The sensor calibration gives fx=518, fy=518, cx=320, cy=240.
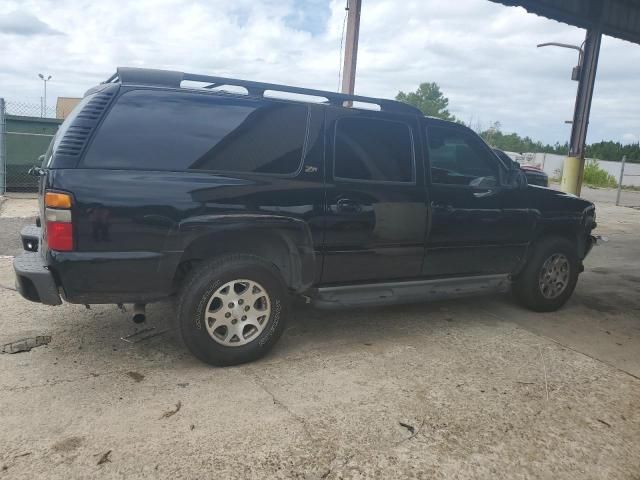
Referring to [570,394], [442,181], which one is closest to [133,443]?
[570,394]

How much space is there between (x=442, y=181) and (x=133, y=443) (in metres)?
3.00

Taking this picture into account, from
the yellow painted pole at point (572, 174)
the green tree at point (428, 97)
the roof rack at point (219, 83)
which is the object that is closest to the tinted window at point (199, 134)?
the roof rack at point (219, 83)

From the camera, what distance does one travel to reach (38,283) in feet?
10.2

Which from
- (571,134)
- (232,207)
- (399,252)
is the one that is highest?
(571,134)

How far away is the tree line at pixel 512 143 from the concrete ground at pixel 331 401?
75.6ft

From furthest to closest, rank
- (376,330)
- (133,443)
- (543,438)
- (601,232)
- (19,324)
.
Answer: (601,232) → (376,330) → (19,324) → (543,438) → (133,443)

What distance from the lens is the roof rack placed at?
3.34m

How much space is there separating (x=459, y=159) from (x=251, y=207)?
203 centimetres

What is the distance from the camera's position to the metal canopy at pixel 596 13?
449 inches

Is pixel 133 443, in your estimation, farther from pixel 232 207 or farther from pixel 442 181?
pixel 442 181

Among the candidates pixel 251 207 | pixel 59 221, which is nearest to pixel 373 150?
pixel 251 207

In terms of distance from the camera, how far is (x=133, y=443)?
8.49 feet

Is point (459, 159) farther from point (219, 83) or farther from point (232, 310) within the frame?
point (232, 310)

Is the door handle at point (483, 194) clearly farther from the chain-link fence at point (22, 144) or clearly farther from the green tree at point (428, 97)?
the green tree at point (428, 97)
